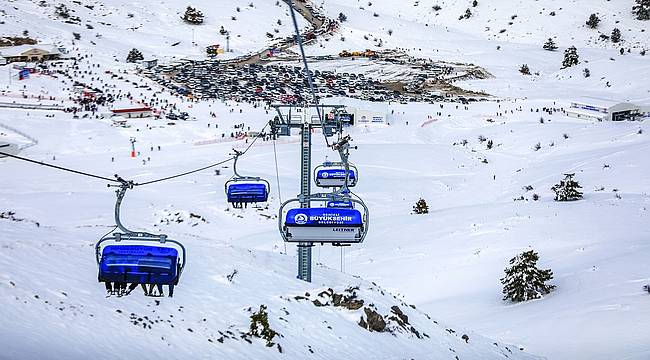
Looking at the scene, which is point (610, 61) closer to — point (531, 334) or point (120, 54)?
point (120, 54)

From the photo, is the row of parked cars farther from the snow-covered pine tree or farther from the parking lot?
the snow-covered pine tree

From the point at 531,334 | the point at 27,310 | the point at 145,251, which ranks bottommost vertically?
the point at 531,334

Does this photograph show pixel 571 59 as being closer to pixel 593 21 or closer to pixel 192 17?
pixel 593 21

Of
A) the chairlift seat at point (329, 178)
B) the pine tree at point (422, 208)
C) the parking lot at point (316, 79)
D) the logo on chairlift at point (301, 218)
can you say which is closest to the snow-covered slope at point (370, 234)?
the pine tree at point (422, 208)

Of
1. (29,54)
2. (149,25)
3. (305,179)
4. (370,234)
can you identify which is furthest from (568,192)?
(149,25)

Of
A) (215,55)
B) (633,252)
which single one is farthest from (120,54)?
(633,252)

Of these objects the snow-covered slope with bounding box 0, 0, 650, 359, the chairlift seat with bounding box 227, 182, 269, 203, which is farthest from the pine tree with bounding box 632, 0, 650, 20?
the chairlift seat with bounding box 227, 182, 269, 203
